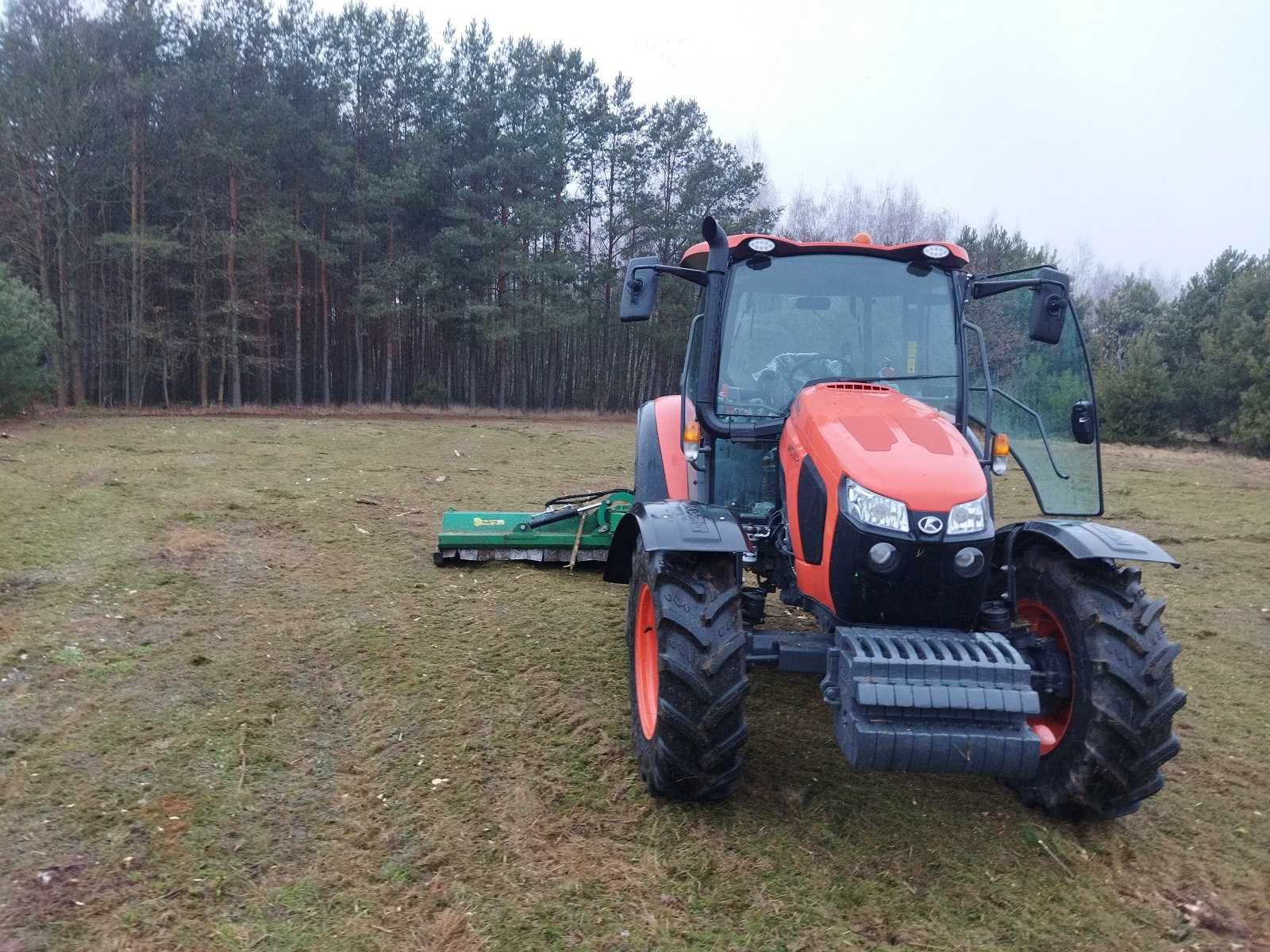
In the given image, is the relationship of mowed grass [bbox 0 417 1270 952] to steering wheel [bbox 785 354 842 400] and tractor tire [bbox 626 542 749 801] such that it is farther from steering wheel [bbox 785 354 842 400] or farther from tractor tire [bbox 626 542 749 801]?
steering wheel [bbox 785 354 842 400]

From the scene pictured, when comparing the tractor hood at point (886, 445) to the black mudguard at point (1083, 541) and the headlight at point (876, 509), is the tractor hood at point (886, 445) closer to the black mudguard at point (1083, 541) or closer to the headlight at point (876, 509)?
the headlight at point (876, 509)

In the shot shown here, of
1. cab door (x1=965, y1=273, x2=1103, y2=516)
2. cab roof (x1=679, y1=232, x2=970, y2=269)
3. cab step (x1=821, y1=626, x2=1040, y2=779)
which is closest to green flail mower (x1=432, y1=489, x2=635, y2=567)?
cab roof (x1=679, y1=232, x2=970, y2=269)

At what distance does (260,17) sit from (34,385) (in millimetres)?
12900

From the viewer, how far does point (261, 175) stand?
23.6 m

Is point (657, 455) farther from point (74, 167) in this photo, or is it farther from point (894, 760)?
point (74, 167)

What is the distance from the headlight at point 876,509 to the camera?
11.0 feet

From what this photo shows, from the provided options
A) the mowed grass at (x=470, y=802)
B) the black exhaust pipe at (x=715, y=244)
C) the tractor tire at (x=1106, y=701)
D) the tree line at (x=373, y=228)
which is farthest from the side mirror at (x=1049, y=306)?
the tree line at (x=373, y=228)

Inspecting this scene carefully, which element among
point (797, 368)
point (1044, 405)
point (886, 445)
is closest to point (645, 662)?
point (886, 445)

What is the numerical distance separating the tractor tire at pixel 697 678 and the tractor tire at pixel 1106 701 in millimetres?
1198

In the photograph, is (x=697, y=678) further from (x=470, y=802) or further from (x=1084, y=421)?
(x=1084, y=421)

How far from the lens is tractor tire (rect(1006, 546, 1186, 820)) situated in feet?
10.7

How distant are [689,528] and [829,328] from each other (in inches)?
56.1

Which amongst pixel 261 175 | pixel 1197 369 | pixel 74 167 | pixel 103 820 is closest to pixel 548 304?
pixel 261 175

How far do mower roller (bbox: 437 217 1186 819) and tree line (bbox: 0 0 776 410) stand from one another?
66.0 feet
